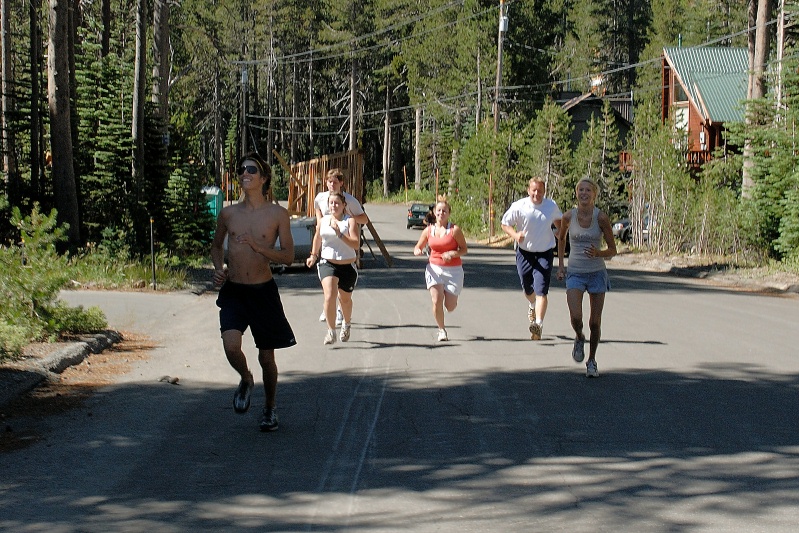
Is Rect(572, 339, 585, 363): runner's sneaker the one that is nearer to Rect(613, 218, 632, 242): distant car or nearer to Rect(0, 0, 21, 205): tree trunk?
Rect(0, 0, 21, 205): tree trunk

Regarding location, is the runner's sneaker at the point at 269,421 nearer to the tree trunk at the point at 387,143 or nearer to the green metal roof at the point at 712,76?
the green metal roof at the point at 712,76

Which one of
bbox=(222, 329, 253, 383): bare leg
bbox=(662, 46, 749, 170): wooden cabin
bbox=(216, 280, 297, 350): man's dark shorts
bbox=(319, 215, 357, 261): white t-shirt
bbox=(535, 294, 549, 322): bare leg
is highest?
bbox=(662, 46, 749, 170): wooden cabin

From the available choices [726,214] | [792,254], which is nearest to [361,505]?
[792,254]

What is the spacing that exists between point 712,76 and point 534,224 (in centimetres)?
4018

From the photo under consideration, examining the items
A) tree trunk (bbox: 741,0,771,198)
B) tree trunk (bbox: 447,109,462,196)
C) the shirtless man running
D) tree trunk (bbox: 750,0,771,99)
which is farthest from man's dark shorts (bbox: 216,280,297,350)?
tree trunk (bbox: 447,109,462,196)

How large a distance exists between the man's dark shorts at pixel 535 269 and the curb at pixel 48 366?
16.4 ft

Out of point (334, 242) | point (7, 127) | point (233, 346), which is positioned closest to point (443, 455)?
point (233, 346)

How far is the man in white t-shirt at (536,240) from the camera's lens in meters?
13.0

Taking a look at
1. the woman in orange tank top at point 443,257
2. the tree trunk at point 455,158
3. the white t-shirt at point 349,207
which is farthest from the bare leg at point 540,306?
the tree trunk at point 455,158

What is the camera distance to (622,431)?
8023 millimetres

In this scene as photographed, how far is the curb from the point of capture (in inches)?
367

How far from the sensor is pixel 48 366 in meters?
10.5

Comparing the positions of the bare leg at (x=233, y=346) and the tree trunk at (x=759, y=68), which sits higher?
the tree trunk at (x=759, y=68)

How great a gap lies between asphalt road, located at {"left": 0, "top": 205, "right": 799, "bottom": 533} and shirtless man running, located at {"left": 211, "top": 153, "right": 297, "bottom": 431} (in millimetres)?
472
